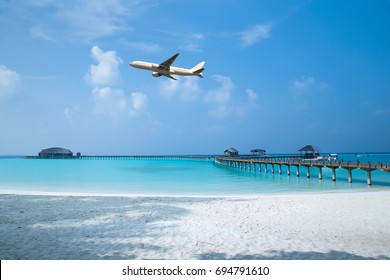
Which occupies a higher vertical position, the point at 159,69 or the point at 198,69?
the point at 198,69

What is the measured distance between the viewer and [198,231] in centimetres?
867

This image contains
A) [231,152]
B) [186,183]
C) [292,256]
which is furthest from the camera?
[231,152]

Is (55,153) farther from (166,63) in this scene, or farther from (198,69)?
(166,63)

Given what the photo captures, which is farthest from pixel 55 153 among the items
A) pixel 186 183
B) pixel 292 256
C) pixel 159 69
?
pixel 292 256

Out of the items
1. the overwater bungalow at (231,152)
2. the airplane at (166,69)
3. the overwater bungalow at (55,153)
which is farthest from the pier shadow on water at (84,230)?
the overwater bungalow at (55,153)

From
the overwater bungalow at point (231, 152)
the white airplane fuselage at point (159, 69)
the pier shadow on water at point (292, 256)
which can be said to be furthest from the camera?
the overwater bungalow at point (231, 152)

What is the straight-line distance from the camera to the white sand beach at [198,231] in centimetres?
670

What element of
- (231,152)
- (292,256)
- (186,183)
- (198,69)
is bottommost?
(186,183)

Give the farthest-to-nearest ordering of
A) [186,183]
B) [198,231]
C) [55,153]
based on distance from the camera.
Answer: [55,153]
[186,183]
[198,231]

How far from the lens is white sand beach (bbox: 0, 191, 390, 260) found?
6.70m

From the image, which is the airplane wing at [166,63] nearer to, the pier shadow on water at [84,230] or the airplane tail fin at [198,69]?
the airplane tail fin at [198,69]

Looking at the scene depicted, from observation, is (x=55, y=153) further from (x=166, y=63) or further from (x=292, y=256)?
(x=292, y=256)

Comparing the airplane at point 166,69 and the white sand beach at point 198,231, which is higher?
the airplane at point 166,69

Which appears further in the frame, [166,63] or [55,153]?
[55,153]
